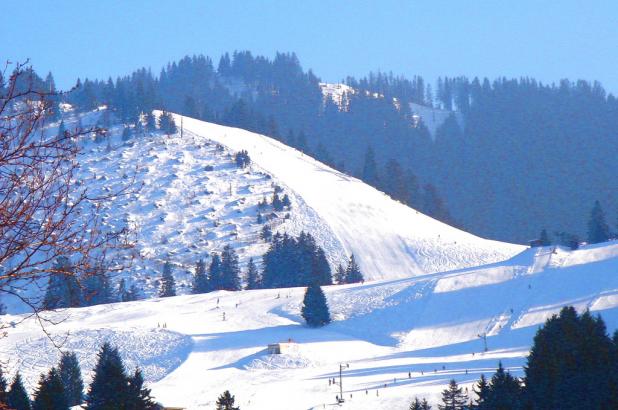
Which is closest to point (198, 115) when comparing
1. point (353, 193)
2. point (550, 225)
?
point (353, 193)

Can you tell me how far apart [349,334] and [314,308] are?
2925mm

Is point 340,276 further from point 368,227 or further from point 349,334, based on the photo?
point 349,334

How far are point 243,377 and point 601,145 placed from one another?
152 meters

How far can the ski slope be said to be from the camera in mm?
93188

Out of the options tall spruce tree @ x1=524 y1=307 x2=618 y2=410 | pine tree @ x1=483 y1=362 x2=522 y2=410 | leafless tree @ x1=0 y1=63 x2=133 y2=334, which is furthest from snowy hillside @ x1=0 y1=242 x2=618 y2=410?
leafless tree @ x1=0 y1=63 x2=133 y2=334

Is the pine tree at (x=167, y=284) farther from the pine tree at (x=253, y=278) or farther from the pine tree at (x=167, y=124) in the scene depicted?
the pine tree at (x=167, y=124)

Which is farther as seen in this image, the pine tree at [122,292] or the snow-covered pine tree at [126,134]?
the snow-covered pine tree at [126,134]

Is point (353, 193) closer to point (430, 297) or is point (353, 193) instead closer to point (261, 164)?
point (261, 164)

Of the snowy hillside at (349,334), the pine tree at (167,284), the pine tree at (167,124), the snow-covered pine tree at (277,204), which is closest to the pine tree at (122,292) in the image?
the pine tree at (167,284)

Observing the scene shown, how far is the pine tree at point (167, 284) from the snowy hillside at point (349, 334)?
25.4 feet

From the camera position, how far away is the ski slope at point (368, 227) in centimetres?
9319

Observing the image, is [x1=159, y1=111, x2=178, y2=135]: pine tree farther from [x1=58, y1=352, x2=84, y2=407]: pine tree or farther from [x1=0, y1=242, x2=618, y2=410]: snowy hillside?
[x1=58, y1=352, x2=84, y2=407]: pine tree

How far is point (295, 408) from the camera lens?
37250mm

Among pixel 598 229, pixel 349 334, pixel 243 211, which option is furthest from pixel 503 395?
pixel 243 211
